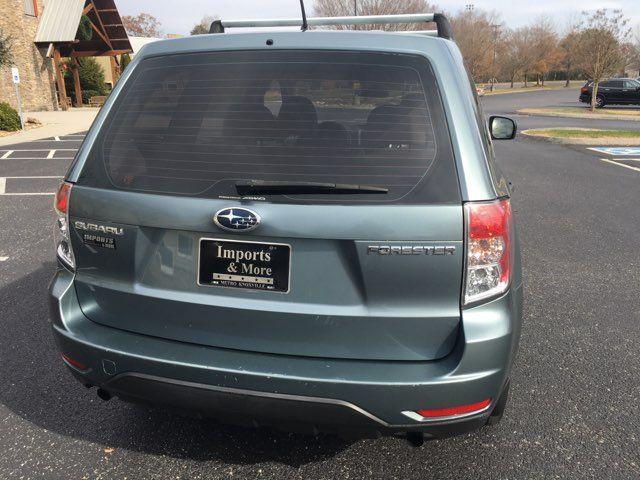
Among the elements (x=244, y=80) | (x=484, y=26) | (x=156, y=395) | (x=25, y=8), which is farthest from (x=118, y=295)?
(x=484, y=26)

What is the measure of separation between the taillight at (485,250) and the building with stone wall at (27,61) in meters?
28.4

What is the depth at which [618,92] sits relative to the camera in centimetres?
3394

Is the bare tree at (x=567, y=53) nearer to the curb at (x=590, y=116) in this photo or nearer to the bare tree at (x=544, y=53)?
the bare tree at (x=544, y=53)

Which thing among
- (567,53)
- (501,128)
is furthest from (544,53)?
(501,128)

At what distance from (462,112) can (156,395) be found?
5.22 feet

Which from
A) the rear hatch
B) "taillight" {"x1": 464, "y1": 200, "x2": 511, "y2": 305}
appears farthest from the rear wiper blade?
"taillight" {"x1": 464, "y1": 200, "x2": 511, "y2": 305}

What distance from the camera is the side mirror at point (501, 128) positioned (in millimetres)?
4113

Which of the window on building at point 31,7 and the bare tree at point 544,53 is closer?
the window on building at point 31,7

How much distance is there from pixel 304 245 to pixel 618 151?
1419 centimetres

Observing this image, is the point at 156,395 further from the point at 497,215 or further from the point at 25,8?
the point at 25,8

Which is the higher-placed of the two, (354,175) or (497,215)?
(354,175)

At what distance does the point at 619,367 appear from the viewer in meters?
3.32

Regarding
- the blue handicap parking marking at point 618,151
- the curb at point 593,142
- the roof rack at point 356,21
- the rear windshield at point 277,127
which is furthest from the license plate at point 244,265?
the curb at point 593,142

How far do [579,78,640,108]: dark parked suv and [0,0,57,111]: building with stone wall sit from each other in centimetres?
3187
